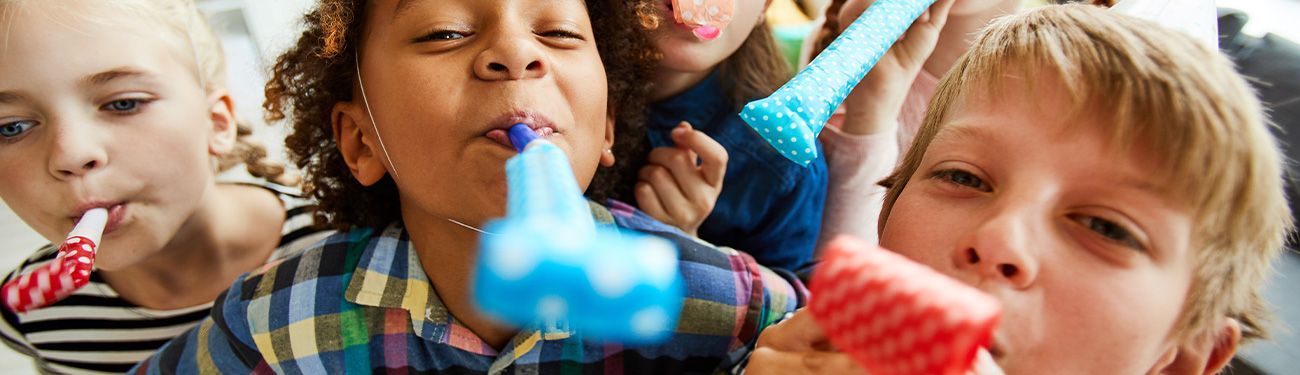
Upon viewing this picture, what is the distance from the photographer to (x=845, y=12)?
79 cm

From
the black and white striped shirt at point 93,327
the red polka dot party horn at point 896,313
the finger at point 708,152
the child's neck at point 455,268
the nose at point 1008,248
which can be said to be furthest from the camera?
the black and white striped shirt at point 93,327

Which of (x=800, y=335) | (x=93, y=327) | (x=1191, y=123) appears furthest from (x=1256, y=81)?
(x=93, y=327)

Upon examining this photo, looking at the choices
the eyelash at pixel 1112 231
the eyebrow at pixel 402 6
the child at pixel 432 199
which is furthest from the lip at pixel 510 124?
the eyelash at pixel 1112 231

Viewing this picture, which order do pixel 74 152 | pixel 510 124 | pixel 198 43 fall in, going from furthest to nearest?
pixel 198 43 → pixel 74 152 → pixel 510 124

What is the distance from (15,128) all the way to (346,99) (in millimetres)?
317

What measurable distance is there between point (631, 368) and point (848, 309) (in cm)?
43

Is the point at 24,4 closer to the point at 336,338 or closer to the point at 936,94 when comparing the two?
the point at 336,338

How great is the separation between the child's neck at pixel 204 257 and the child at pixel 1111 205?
795 millimetres

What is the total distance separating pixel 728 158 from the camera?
953mm

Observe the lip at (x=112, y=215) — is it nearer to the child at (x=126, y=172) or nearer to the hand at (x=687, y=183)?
the child at (x=126, y=172)

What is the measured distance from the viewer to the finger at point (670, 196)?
89cm

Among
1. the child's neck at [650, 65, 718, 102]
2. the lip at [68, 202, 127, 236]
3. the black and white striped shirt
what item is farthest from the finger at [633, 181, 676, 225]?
the lip at [68, 202, 127, 236]

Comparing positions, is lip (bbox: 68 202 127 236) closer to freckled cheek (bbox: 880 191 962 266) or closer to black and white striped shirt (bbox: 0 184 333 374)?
black and white striped shirt (bbox: 0 184 333 374)

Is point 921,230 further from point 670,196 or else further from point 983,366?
point 670,196
